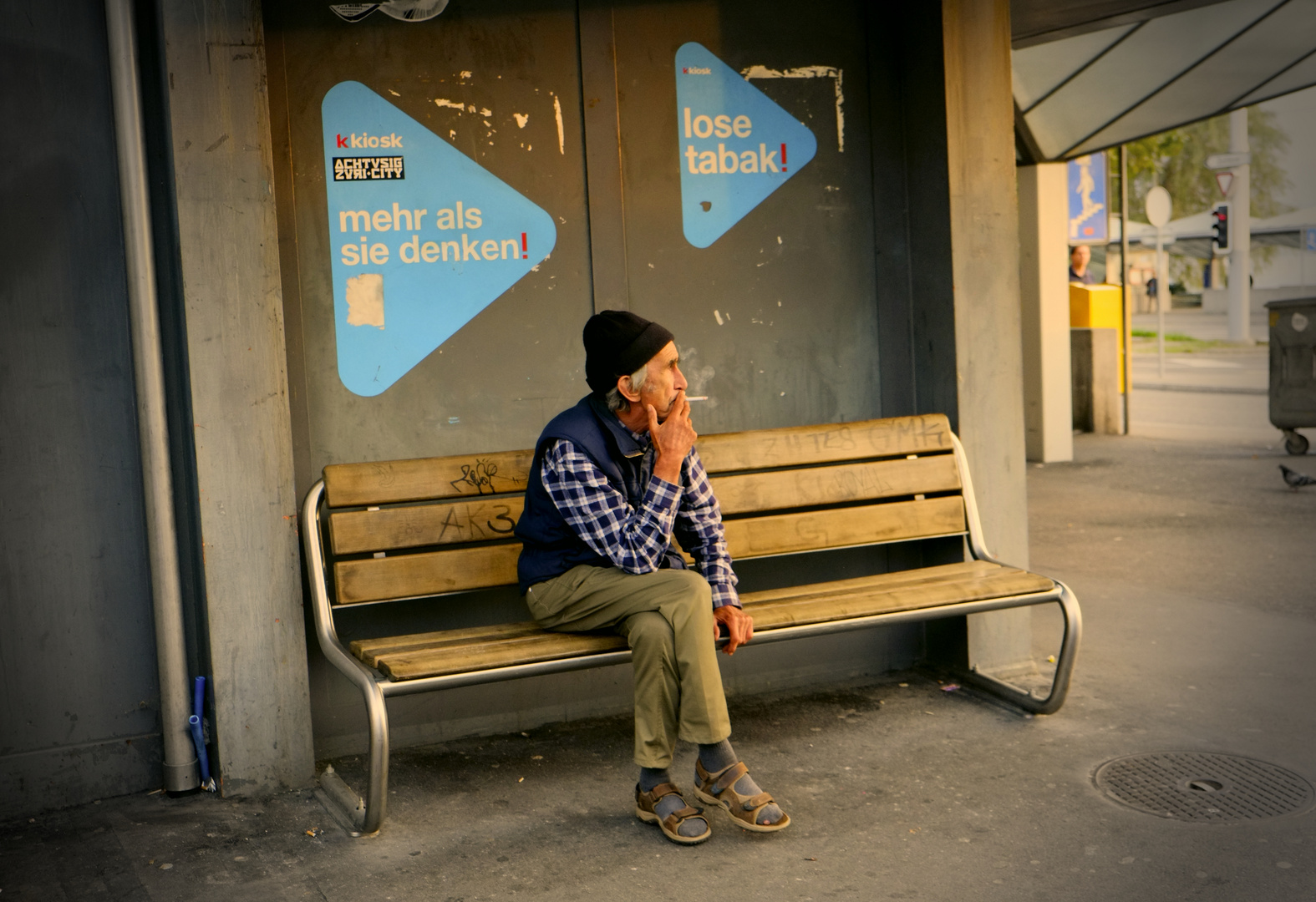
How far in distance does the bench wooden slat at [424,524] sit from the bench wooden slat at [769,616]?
0.30m

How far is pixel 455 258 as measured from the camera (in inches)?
175

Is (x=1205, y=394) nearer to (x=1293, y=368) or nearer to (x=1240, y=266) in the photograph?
(x=1293, y=368)

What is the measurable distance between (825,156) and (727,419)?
109 centimetres

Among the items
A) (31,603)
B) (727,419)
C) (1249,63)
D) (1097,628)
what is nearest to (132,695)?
(31,603)

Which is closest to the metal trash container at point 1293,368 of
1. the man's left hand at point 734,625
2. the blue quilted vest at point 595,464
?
the man's left hand at point 734,625

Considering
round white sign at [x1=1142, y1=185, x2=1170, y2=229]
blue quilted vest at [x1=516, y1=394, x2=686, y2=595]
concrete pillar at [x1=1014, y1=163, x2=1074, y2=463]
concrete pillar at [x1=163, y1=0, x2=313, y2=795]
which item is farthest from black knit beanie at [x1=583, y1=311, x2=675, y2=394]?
round white sign at [x1=1142, y1=185, x2=1170, y2=229]

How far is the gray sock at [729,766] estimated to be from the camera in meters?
3.58

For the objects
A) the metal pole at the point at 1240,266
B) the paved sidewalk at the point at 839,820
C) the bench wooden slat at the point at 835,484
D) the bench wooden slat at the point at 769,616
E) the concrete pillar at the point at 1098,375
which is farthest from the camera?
the metal pole at the point at 1240,266

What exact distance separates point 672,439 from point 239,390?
1.38 meters

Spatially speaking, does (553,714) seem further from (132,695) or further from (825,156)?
(825,156)

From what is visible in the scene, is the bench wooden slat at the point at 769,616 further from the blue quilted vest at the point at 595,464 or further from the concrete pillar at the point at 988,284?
the concrete pillar at the point at 988,284

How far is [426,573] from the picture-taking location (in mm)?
4098

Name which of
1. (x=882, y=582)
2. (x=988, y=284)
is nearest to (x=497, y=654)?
(x=882, y=582)

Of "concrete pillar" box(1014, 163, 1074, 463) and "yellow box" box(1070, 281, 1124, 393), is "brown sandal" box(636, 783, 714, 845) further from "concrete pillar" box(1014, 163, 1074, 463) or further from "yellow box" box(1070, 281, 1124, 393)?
"yellow box" box(1070, 281, 1124, 393)
